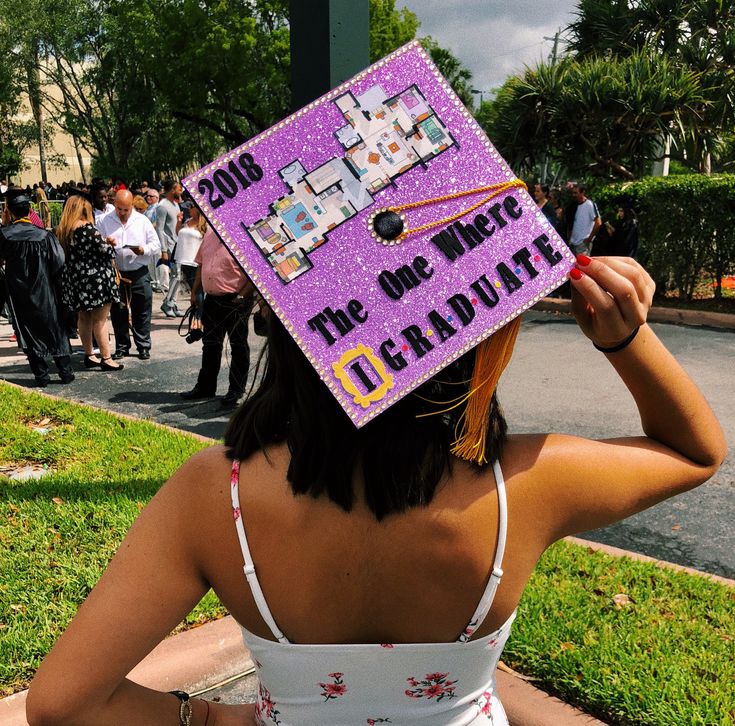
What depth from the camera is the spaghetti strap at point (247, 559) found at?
3.61 ft

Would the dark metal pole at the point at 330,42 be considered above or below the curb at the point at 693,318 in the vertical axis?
above

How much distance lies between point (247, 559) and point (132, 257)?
24.9 feet

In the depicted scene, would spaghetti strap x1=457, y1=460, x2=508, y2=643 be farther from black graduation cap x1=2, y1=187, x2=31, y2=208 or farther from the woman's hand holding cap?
black graduation cap x1=2, y1=187, x2=31, y2=208

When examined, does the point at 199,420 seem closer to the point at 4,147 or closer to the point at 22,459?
the point at 22,459

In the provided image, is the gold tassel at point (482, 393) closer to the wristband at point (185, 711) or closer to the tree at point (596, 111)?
the wristband at point (185, 711)

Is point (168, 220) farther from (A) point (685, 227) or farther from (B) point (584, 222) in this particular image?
(A) point (685, 227)

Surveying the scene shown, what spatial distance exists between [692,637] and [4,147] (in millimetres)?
47270

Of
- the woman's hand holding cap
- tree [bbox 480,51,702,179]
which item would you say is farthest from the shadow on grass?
tree [bbox 480,51,702,179]

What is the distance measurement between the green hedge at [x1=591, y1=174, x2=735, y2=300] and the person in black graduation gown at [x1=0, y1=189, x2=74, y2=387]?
26.7ft

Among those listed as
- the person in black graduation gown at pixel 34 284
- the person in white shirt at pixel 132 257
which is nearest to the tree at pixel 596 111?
the person in white shirt at pixel 132 257

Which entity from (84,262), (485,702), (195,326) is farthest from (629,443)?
(84,262)

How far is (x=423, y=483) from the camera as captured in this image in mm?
1098

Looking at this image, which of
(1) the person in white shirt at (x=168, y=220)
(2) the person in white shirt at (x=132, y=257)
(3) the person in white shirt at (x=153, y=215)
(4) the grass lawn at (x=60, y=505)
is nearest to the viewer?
(4) the grass lawn at (x=60, y=505)

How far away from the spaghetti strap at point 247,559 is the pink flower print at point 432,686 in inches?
9.2
